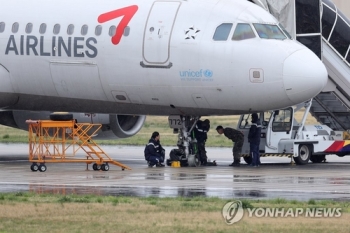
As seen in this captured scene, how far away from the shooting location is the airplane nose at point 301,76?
85.8 ft

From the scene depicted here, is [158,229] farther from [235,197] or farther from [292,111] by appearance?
[292,111]

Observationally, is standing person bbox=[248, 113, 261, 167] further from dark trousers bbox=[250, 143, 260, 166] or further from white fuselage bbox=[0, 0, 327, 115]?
white fuselage bbox=[0, 0, 327, 115]

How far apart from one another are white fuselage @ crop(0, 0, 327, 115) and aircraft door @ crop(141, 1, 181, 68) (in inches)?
1.1

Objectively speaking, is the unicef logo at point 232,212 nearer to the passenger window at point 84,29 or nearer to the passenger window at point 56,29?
the passenger window at point 84,29

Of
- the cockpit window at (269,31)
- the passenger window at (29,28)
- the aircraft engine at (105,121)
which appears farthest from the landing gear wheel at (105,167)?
the aircraft engine at (105,121)

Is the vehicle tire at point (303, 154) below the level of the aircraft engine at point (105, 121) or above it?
below

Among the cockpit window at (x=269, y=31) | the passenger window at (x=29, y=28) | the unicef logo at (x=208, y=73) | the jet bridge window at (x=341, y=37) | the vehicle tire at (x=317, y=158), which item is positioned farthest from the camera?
the vehicle tire at (x=317, y=158)

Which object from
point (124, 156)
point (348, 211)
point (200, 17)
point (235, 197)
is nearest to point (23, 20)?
point (200, 17)

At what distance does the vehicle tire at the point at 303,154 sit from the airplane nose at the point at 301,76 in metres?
3.67

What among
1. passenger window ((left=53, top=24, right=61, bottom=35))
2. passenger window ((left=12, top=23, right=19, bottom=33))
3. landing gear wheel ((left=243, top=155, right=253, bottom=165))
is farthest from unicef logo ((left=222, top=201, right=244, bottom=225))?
passenger window ((left=12, top=23, right=19, bottom=33))

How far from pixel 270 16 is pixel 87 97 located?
5.77 meters

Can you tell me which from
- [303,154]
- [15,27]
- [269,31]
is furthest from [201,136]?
[15,27]

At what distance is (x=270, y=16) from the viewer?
27.9 metres

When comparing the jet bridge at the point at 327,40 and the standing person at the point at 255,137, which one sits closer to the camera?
the standing person at the point at 255,137
